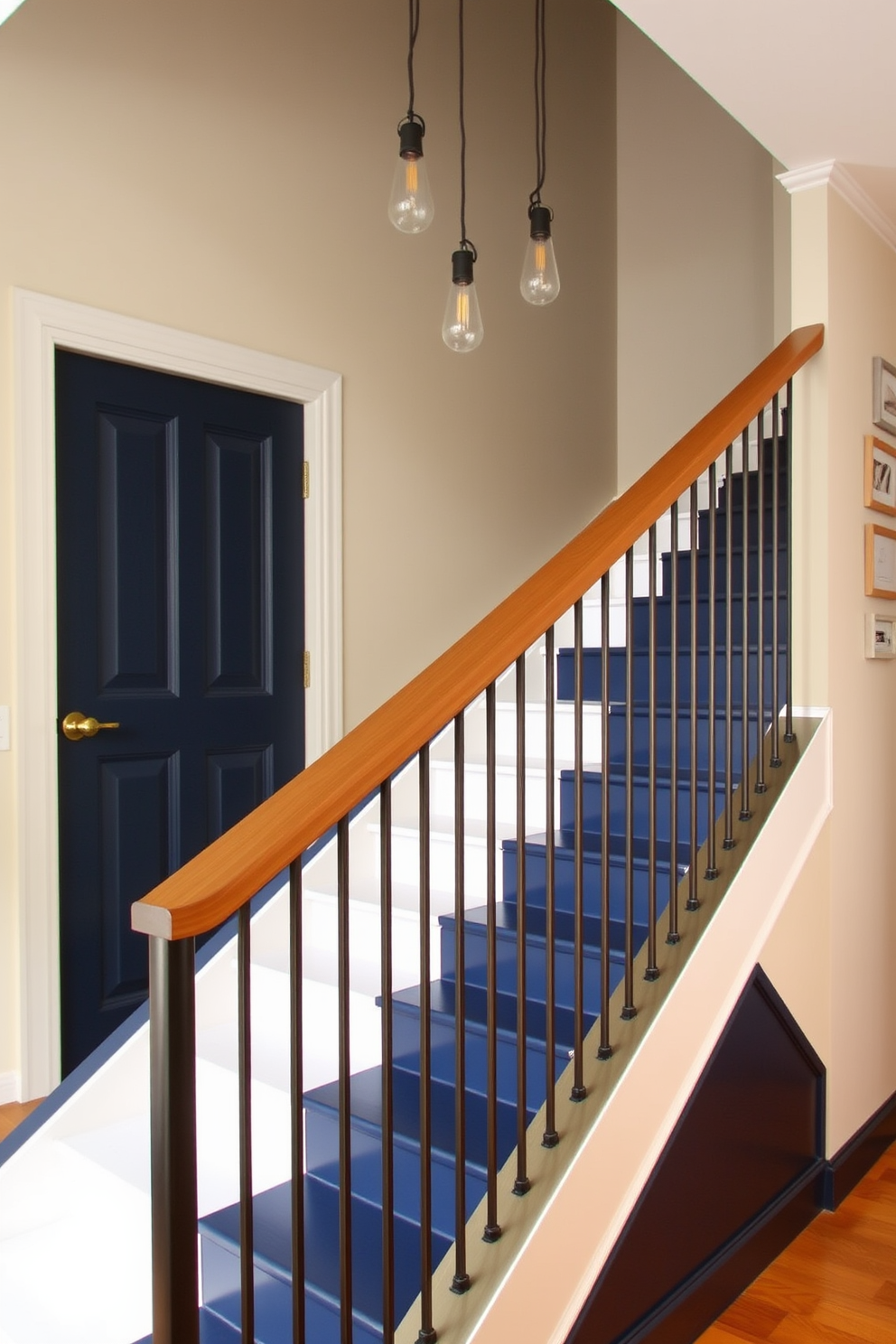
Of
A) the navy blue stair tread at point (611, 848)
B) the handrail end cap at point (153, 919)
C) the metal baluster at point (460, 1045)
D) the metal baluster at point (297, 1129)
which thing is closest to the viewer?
the handrail end cap at point (153, 919)

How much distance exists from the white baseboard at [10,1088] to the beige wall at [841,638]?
1.87 meters

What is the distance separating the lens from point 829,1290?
2023mm

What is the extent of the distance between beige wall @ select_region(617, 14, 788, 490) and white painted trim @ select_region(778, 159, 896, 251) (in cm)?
179

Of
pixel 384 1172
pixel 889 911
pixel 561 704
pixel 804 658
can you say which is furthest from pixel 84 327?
pixel 889 911

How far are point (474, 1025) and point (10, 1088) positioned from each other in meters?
1.35

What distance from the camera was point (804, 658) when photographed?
91.3 inches

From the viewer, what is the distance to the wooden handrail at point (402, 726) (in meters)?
1.07

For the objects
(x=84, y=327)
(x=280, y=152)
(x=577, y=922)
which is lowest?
(x=577, y=922)

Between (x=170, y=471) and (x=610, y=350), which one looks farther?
(x=610, y=350)

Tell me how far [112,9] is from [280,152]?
0.60 metres

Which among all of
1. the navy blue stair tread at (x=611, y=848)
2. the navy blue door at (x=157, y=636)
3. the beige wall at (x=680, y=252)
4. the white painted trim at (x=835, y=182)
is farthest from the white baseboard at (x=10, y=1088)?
the beige wall at (x=680, y=252)

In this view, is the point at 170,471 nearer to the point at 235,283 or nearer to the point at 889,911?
the point at 235,283

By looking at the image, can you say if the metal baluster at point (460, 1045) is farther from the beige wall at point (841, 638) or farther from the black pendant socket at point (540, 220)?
the black pendant socket at point (540, 220)

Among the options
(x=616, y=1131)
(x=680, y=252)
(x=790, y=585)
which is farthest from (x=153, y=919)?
(x=680, y=252)
